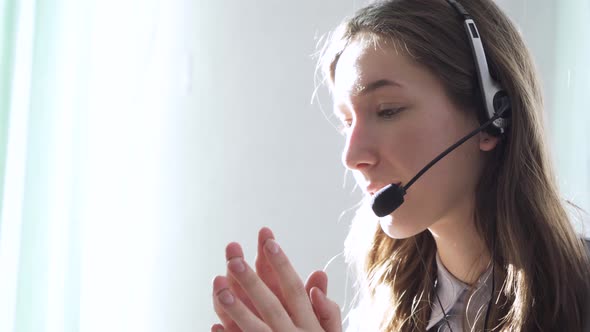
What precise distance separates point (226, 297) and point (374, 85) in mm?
381

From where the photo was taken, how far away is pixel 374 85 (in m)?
0.94

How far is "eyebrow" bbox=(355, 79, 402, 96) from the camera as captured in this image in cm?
93

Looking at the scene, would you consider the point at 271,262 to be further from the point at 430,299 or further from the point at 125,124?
the point at 125,124

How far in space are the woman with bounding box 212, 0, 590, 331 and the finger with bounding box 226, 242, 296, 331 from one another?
10cm

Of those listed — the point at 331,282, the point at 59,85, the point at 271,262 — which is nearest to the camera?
the point at 271,262

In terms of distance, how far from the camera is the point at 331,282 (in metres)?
1.60

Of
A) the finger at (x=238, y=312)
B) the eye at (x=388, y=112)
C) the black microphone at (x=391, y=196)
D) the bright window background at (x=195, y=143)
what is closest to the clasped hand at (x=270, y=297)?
the finger at (x=238, y=312)

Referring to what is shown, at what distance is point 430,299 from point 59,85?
0.85 metres

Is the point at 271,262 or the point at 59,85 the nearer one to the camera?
the point at 271,262

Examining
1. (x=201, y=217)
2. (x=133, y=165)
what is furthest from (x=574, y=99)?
(x=133, y=165)

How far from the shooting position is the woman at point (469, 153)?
92 centimetres

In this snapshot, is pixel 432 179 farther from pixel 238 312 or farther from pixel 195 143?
pixel 195 143

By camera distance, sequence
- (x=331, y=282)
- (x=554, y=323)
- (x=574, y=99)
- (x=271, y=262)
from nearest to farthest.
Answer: (x=271, y=262), (x=554, y=323), (x=574, y=99), (x=331, y=282)

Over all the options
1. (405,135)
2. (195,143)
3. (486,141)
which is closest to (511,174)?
(486,141)
